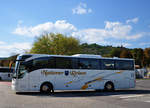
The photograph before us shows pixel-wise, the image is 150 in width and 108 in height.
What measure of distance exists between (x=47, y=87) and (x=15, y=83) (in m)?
2.55

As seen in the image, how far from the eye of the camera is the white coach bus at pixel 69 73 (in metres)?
15.8

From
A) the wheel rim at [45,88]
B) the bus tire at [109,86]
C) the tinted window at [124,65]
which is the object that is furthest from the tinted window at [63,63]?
the tinted window at [124,65]

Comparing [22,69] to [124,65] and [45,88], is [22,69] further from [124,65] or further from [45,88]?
[124,65]

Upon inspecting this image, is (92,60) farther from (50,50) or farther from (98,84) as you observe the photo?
(50,50)

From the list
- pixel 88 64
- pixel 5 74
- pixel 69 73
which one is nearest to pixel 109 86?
pixel 88 64

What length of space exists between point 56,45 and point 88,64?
28900 mm

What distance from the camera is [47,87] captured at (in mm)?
16516

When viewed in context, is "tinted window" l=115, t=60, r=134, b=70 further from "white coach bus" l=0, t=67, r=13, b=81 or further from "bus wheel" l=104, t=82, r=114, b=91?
"white coach bus" l=0, t=67, r=13, b=81

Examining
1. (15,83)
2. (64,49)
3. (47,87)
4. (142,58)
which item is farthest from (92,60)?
(142,58)

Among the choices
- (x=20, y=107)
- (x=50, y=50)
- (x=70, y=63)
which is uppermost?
(x=50, y=50)

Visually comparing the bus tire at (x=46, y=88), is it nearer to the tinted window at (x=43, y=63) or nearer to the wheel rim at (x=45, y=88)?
the wheel rim at (x=45, y=88)

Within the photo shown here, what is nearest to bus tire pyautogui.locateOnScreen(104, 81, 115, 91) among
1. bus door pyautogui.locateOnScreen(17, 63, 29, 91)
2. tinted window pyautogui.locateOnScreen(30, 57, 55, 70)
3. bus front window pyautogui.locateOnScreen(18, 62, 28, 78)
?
tinted window pyautogui.locateOnScreen(30, 57, 55, 70)

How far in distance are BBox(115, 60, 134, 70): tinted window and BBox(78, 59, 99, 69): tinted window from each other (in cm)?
238

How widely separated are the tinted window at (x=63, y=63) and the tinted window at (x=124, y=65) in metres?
5.02
